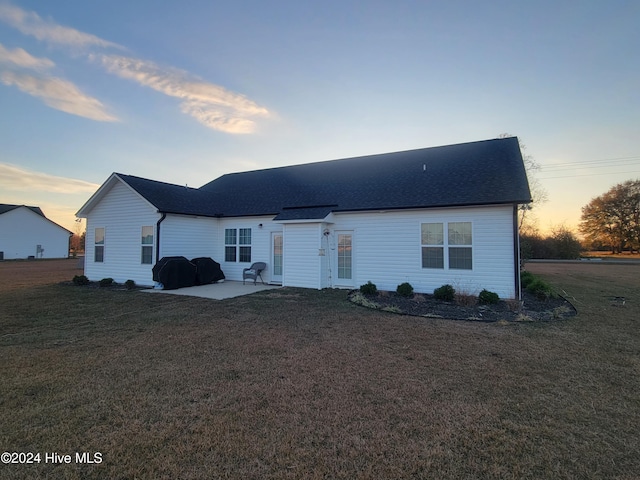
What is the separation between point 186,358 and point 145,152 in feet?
46.6

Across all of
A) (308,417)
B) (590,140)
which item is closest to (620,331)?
(308,417)

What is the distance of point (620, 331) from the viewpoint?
6.38 metres

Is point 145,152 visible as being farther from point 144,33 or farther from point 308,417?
point 308,417

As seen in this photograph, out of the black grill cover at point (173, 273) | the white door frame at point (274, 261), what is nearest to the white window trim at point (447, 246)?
the white door frame at point (274, 261)

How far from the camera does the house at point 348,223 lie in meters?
10.0

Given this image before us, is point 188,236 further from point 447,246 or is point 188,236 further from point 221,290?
point 447,246

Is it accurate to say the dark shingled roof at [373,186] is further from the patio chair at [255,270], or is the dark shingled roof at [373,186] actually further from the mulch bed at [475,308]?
the mulch bed at [475,308]

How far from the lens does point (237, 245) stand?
568 inches

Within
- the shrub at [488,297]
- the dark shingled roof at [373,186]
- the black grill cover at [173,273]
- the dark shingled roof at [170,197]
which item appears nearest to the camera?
the shrub at [488,297]

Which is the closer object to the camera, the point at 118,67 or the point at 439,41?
the point at 439,41

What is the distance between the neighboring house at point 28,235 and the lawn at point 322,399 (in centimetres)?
3882

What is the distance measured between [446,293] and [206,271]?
9.96 metres

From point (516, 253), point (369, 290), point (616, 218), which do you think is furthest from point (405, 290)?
point (616, 218)

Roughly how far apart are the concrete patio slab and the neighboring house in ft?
117
